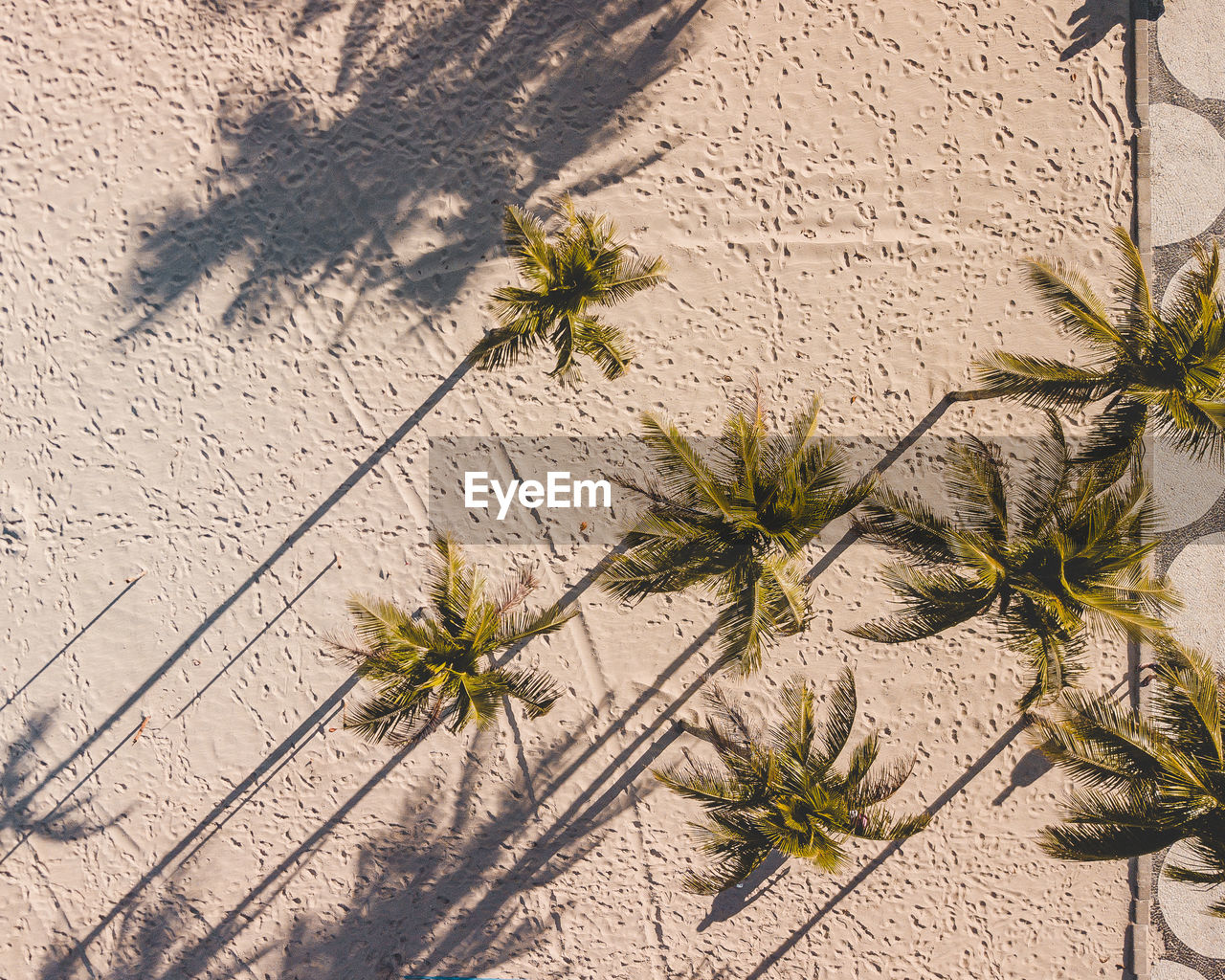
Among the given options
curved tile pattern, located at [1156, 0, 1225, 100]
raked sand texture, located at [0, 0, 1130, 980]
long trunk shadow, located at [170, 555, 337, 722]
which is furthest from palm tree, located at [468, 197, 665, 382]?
curved tile pattern, located at [1156, 0, 1225, 100]

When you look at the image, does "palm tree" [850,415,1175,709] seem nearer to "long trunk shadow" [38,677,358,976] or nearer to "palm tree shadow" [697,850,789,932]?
"palm tree shadow" [697,850,789,932]

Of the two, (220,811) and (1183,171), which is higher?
(1183,171)

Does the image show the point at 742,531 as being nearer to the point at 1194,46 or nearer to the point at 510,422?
the point at 510,422

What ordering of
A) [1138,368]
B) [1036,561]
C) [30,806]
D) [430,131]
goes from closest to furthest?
[1036,561] → [1138,368] → [430,131] → [30,806]

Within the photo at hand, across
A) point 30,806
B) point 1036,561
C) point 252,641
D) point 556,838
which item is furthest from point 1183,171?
point 30,806

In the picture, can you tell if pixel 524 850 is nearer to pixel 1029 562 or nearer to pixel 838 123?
pixel 1029 562

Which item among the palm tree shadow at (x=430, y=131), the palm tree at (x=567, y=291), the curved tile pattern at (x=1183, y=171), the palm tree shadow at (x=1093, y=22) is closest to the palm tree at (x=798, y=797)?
the palm tree at (x=567, y=291)

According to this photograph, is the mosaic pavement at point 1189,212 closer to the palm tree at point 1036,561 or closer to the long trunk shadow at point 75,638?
the palm tree at point 1036,561
